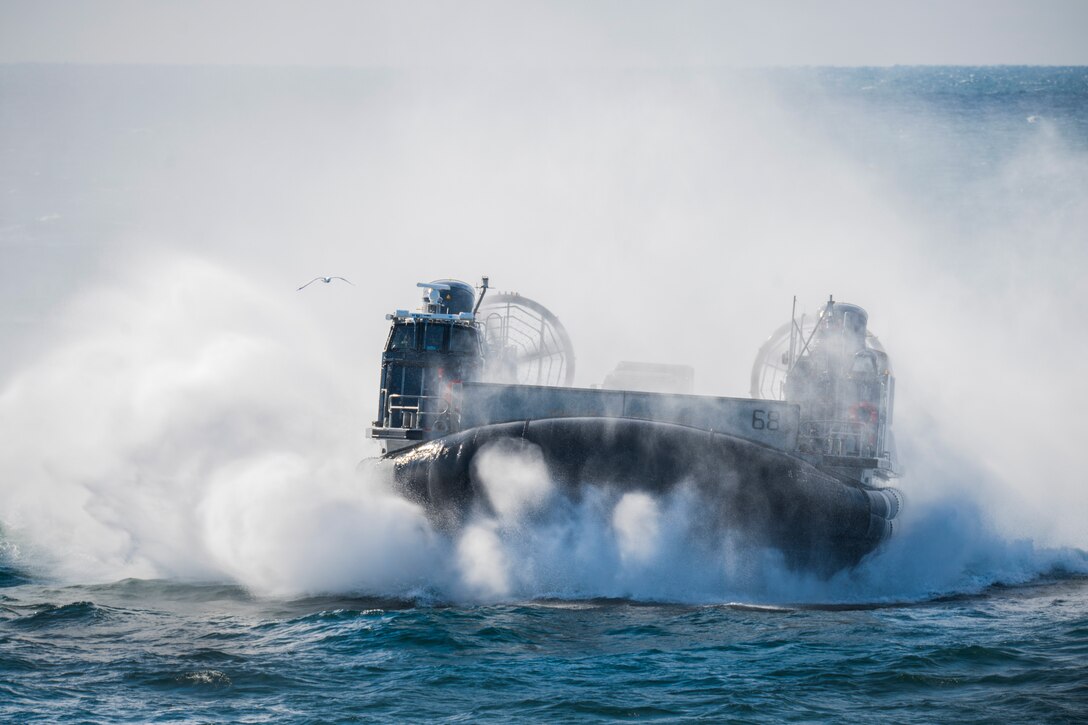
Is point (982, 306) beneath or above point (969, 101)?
beneath

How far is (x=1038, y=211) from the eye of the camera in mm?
42781

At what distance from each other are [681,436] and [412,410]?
4.31 meters

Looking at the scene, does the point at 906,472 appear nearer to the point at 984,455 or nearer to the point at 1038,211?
the point at 984,455

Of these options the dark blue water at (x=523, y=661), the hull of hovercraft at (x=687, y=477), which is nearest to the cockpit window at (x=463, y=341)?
the hull of hovercraft at (x=687, y=477)

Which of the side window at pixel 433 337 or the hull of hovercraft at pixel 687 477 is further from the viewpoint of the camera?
the side window at pixel 433 337

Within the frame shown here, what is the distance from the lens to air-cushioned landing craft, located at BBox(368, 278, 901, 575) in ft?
47.6

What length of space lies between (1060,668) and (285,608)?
856 cm

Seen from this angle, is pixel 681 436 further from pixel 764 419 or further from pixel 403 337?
pixel 403 337

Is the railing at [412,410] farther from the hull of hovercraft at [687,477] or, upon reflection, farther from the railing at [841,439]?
the railing at [841,439]

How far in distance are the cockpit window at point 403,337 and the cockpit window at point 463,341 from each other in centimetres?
60

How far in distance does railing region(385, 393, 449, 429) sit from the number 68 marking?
4.51 m

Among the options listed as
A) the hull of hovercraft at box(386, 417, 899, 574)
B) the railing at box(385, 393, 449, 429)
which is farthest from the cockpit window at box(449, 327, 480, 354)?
the hull of hovercraft at box(386, 417, 899, 574)

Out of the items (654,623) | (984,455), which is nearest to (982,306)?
(984,455)

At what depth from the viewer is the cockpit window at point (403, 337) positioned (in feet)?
56.6
